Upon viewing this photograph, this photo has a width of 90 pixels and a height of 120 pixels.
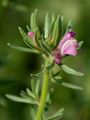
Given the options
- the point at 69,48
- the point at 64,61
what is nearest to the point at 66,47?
the point at 69,48

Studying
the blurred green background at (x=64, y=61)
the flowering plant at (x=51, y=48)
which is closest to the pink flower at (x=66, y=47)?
the flowering plant at (x=51, y=48)

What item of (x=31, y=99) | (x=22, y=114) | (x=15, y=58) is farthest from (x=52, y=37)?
(x=15, y=58)

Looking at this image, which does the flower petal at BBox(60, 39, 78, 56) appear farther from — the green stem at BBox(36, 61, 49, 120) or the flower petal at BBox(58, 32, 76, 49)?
the green stem at BBox(36, 61, 49, 120)

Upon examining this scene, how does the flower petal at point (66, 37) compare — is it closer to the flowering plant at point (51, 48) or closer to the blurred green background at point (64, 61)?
the flowering plant at point (51, 48)

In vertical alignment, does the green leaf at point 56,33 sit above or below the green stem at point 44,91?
above

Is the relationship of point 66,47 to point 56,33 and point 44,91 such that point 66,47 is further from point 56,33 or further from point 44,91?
point 44,91

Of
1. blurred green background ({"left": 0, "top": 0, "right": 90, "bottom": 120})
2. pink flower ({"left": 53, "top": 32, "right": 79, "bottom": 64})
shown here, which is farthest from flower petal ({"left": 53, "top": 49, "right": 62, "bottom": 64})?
blurred green background ({"left": 0, "top": 0, "right": 90, "bottom": 120})

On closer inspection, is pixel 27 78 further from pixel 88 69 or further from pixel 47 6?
pixel 47 6
